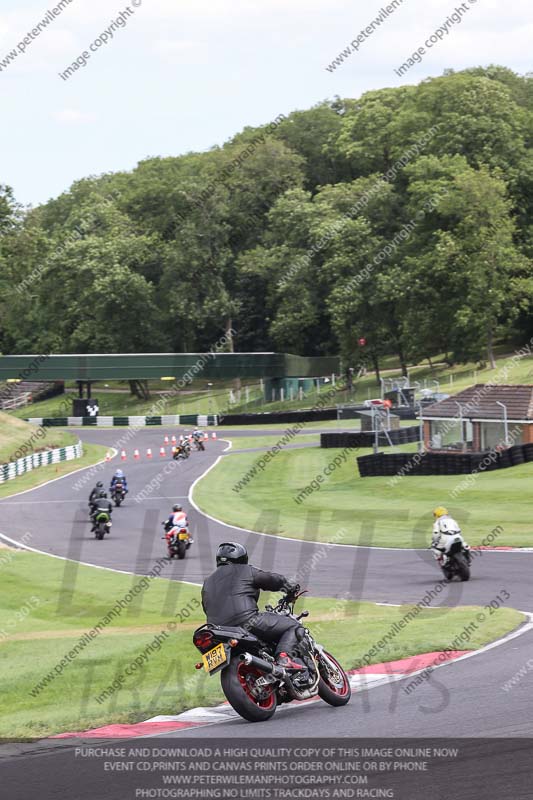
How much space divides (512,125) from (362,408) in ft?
101

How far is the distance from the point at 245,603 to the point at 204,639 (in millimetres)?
570

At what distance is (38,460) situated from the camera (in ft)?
193

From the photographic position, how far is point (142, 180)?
4771 inches

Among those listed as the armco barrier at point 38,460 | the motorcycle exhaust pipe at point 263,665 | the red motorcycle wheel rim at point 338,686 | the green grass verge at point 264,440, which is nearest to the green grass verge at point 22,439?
the armco barrier at point 38,460

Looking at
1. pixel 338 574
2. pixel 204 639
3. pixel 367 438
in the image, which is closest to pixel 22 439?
pixel 367 438

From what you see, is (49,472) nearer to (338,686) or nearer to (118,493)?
(118,493)

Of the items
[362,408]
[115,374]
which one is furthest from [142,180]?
[362,408]

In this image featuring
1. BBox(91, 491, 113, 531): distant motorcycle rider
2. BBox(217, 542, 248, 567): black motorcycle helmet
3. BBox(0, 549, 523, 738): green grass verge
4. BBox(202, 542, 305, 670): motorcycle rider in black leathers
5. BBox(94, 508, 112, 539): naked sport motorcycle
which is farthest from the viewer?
BBox(91, 491, 113, 531): distant motorcycle rider

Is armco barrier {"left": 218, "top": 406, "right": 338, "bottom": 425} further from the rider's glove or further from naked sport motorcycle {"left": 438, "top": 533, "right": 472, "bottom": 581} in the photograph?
the rider's glove

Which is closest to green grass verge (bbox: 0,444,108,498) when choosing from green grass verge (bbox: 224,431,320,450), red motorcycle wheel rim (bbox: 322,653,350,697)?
green grass verge (bbox: 224,431,320,450)

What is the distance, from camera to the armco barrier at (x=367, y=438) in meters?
52.0

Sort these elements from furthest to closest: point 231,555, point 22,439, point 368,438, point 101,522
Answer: point 22,439 < point 368,438 < point 101,522 < point 231,555

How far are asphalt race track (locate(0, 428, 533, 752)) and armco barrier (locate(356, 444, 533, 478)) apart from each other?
237 inches

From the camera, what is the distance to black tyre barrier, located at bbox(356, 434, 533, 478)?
129ft
